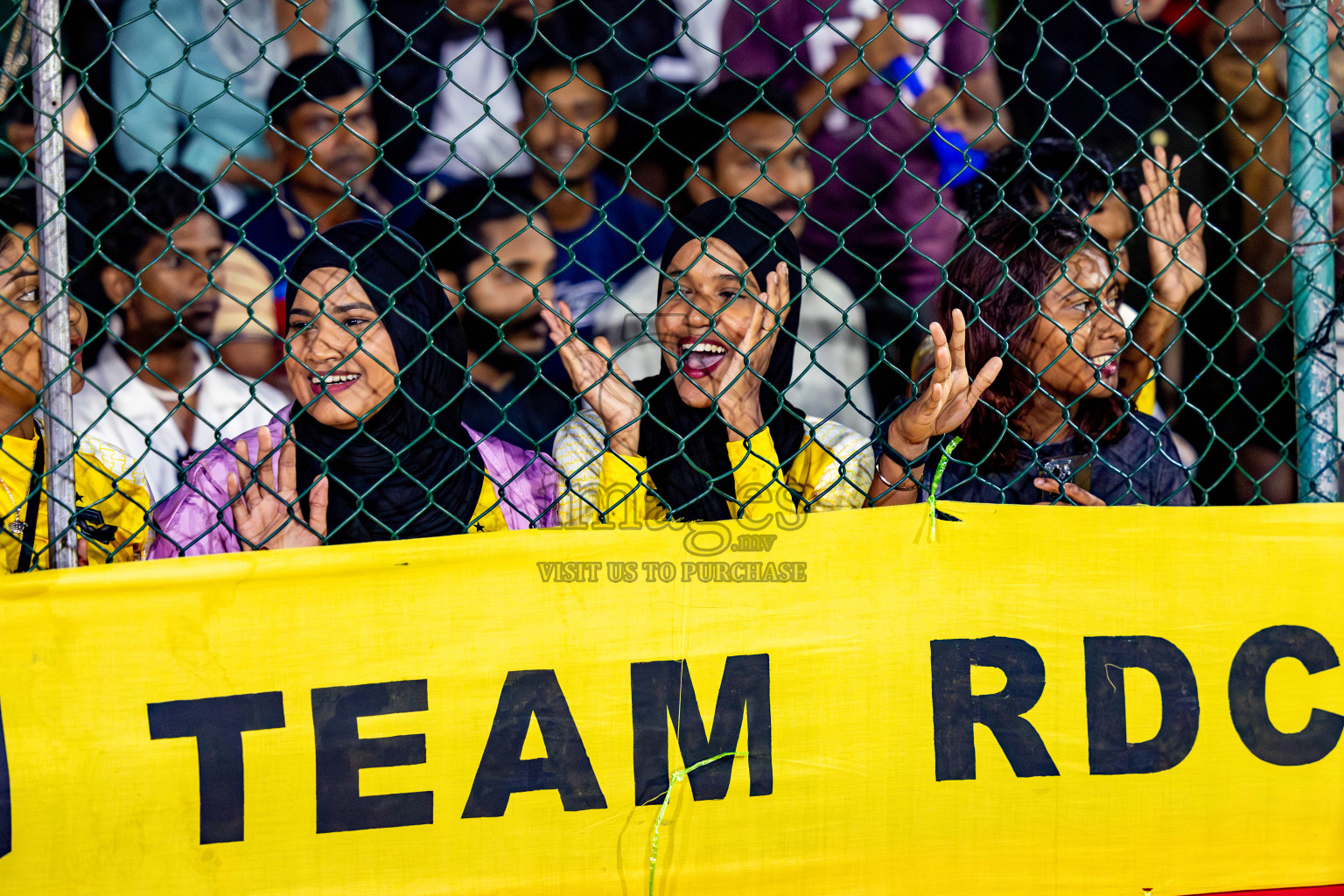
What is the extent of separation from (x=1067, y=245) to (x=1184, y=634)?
948 mm

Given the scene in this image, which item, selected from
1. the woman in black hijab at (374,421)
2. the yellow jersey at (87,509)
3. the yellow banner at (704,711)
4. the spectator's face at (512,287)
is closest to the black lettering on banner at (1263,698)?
the yellow banner at (704,711)

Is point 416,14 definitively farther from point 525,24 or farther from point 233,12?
point 233,12

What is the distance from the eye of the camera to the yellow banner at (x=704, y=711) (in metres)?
1.50

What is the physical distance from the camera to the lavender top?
1980mm

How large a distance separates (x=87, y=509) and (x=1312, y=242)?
2.19 m

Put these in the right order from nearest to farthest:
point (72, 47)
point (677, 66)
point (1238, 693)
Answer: point (1238, 693) < point (72, 47) < point (677, 66)

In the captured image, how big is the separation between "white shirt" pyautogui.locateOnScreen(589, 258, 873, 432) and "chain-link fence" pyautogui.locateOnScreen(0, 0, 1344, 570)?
12mm

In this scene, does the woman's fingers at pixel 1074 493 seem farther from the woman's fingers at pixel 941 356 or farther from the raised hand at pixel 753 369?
the raised hand at pixel 753 369

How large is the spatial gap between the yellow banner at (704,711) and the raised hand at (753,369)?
1.44 feet

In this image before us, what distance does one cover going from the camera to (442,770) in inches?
60.7

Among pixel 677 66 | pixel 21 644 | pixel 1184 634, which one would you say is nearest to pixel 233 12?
pixel 677 66

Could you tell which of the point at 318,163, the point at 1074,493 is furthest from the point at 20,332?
the point at 1074,493

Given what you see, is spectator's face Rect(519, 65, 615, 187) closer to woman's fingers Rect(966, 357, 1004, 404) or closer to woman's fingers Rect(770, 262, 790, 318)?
woman's fingers Rect(770, 262, 790, 318)

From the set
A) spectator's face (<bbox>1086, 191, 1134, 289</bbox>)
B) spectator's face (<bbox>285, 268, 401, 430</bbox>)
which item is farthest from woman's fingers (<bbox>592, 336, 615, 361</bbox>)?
Answer: spectator's face (<bbox>1086, 191, 1134, 289</bbox>)
